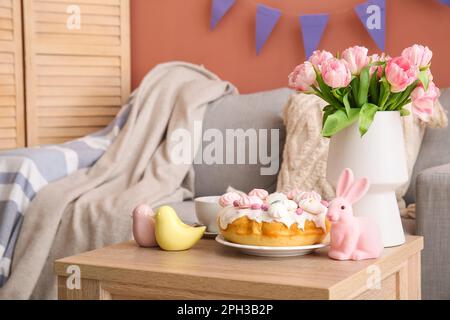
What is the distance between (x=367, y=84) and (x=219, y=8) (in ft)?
5.90

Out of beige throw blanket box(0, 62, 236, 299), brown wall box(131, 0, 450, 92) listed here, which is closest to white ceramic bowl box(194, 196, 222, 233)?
beige throw blanket box(0, 62, 236, 299)

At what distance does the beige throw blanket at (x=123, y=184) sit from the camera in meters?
2.31

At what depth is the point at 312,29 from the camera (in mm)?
2896

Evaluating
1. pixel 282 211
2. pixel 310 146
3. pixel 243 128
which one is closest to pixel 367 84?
pixel 282 211

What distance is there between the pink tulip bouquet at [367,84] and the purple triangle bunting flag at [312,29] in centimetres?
146

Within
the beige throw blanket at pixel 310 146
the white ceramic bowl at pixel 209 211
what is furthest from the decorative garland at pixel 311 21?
the white ceramic bowl at pixel 209 211

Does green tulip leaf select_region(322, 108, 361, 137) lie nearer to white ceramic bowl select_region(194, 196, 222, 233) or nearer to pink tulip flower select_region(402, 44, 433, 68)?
pink tulip flower select_region(402, 44, 433, 68)

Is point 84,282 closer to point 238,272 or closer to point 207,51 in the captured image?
point 238,272

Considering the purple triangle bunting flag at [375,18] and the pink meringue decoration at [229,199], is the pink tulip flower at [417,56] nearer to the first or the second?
the pink meringue decoration at [229,199]

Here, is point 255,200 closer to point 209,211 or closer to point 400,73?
point 209,211

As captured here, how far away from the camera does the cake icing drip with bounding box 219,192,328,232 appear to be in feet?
4.33

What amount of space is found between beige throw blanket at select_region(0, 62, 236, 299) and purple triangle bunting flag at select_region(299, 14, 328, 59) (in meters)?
0.35

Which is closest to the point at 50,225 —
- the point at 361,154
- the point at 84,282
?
the point at 84,282

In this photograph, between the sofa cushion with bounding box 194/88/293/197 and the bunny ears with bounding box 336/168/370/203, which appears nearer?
the bunny ears with bounding box 336/168/370/203
